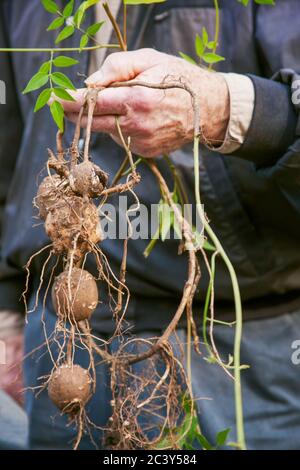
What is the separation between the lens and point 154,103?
90cm

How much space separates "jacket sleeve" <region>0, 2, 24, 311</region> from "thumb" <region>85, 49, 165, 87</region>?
0.62 metres

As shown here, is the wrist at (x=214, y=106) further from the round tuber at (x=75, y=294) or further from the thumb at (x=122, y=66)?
the round tuber at (x=75, y=294)

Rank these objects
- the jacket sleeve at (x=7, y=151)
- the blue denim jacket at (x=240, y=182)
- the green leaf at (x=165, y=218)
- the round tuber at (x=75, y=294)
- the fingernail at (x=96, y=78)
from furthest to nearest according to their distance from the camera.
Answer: the jacket sleeve at (x=7, y=151) → the blue denim jacket at (x=240, y=182) → the green leaf at (x=165, y=218) → the fingernail at (x=96, y=78) → the round tuber at (x=75, y=294)

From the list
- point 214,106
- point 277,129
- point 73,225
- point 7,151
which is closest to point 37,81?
point 73,225

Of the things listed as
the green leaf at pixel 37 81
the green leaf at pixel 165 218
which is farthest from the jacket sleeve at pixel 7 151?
the green leaf at pixel 37 81

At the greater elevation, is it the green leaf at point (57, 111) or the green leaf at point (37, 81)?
the green leaf at point (37, 81)

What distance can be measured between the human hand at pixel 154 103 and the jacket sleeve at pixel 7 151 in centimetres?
59

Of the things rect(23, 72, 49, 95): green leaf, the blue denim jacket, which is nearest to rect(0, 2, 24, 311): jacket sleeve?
the blue denim jacket

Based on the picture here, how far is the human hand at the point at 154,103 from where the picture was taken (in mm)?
852

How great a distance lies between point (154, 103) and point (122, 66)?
0.24 ft

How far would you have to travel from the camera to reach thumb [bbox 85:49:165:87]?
845mm

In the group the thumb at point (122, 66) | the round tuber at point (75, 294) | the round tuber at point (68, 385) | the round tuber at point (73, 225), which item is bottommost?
the round tuber at point (68, 385)
